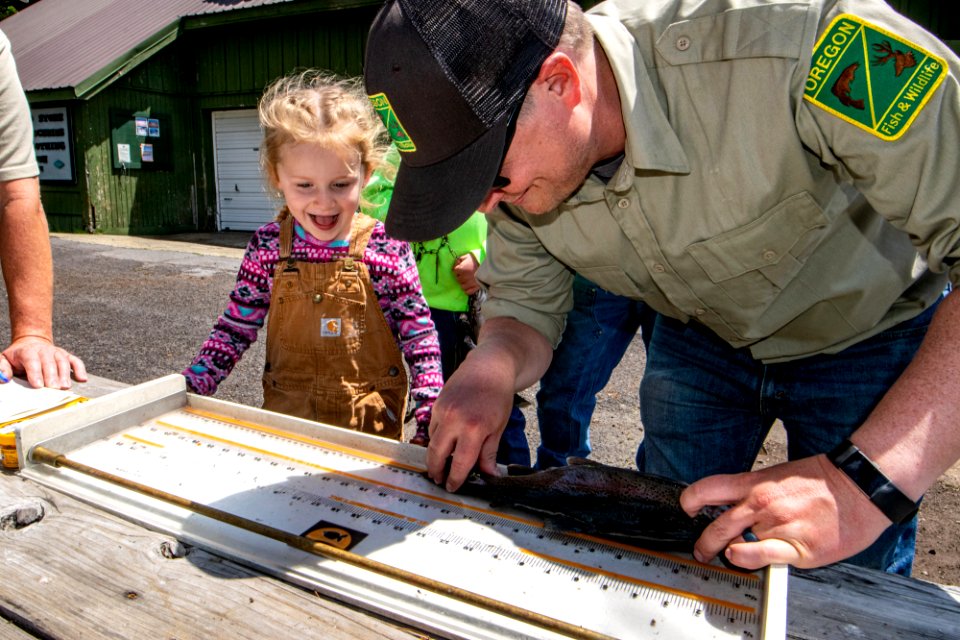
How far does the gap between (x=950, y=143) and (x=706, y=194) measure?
511 mm

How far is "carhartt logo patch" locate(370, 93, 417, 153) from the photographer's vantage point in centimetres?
138

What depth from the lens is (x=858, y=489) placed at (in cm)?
114

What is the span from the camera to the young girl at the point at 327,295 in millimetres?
2350

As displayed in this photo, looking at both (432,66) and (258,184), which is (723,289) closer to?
(432,66)

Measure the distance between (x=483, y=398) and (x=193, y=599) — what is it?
2.43 feet

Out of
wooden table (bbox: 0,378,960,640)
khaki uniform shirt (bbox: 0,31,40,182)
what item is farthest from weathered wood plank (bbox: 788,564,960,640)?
khaki uniform shirt (bbox: 0,31,40,182)

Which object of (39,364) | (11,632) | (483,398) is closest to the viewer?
(11,632)

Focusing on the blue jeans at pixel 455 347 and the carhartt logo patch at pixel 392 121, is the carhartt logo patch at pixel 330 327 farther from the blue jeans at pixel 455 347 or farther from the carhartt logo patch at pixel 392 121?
the carhartt logo patch at pixel 392 121

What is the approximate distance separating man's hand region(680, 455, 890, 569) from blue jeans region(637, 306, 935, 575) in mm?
777

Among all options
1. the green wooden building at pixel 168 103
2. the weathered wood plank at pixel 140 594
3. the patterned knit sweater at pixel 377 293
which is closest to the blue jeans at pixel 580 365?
the patterned knit sweater at pixel 377 293

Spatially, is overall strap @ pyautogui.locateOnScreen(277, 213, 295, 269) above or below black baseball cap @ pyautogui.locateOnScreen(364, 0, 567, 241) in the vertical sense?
below

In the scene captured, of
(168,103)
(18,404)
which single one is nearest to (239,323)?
(18,404)

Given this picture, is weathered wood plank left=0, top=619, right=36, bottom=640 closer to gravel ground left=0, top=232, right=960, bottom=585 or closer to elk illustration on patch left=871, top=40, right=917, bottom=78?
elk illustration on patch left=871, top=40, right=917, bottom=78

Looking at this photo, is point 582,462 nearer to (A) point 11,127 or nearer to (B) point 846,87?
(B) point 846,87
